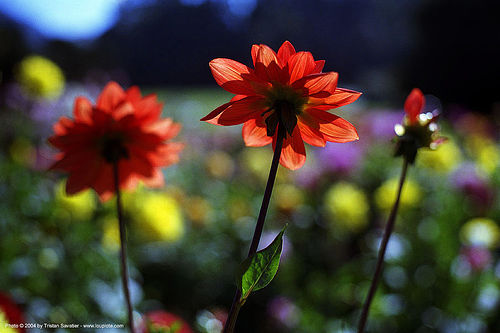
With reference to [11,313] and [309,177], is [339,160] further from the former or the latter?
[11,313]

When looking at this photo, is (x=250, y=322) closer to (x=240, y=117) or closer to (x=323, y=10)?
(x=240, y=117)

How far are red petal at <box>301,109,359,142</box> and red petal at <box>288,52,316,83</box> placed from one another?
Answer: 3cm

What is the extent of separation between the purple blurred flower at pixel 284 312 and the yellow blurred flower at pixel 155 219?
282 millimetres

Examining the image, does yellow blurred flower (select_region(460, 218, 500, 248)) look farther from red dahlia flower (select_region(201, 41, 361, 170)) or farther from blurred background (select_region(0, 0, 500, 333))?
red dahlia flower (select_region(201, 41, 361, 170))

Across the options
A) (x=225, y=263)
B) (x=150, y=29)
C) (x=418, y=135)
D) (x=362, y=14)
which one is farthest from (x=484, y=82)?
(x=418, y=135)

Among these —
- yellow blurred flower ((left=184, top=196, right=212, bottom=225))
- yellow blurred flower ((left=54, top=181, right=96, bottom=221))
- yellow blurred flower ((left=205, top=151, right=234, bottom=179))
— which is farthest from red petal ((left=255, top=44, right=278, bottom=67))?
yellow blurred flower ((left=205, top=151, right=234, bottom=179))

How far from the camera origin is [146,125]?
0.42m

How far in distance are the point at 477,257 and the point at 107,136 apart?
0.75 m

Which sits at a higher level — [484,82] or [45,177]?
[484,82]

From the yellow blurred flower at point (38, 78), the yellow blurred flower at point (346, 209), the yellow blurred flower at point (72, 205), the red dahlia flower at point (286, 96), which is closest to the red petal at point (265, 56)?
the red dahlia flower at point (286, 96)

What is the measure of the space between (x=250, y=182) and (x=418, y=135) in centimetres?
147

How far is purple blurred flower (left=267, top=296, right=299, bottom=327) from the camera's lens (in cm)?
89

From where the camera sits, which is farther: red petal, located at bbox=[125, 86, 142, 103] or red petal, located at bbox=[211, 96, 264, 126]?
red petal, located at bbox=[125, 86, 142, 103]

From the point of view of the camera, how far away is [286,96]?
31 cm
